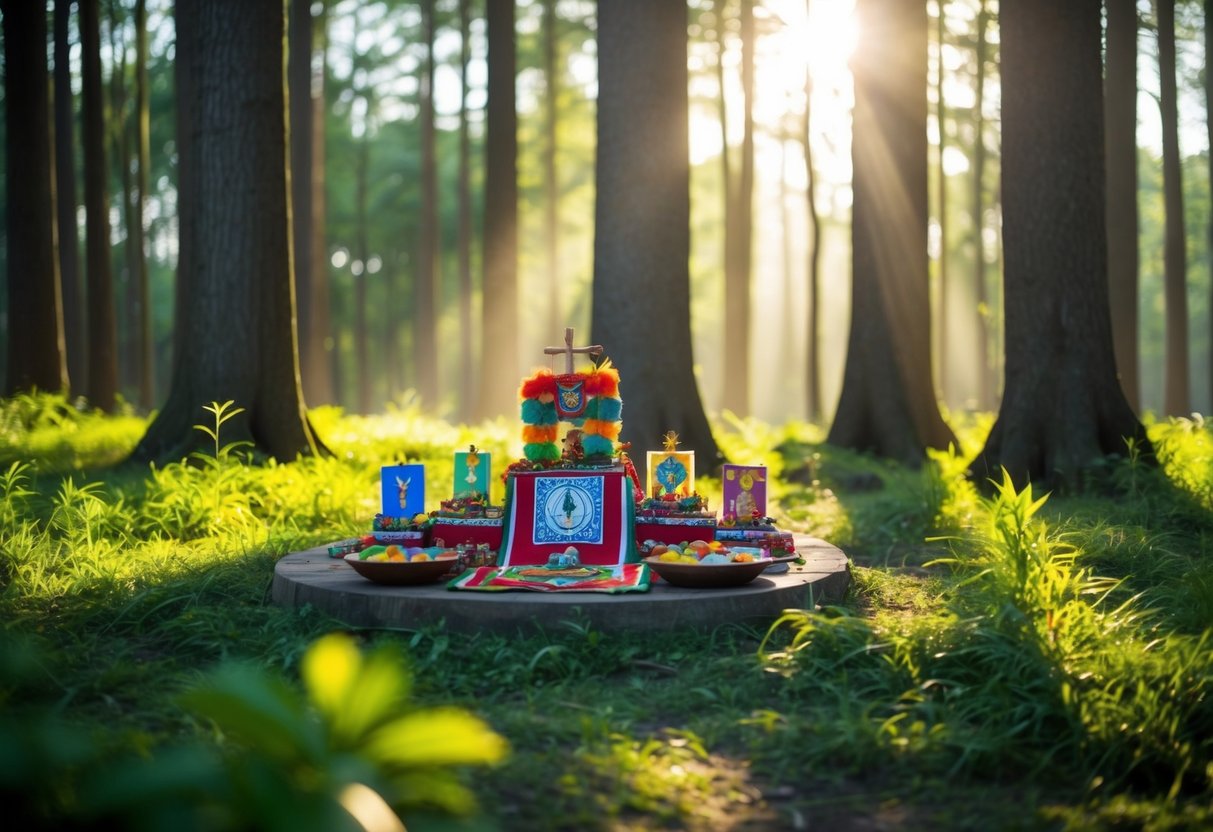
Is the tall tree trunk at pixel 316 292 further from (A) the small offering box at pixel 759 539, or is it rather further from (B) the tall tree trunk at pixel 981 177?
(A) the small offering box at pixel 759 539

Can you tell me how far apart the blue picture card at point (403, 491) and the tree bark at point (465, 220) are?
15.8 meters

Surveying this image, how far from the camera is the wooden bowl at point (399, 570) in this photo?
6.39 meters

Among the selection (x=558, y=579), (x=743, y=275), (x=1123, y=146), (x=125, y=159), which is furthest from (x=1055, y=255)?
(x=125, y=159)

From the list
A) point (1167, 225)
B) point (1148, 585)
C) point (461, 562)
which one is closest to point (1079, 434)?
point (1148, 585)

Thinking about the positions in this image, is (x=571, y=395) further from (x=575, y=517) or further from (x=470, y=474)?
(x=470, y=474)

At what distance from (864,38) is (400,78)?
16835 millimetres

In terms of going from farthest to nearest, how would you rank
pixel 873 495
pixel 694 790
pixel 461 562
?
A: 1. pixel 873 495
2. pixel 461 562
3. pixel 694 790

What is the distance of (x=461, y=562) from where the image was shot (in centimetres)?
704

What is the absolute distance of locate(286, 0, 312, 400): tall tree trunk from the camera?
1873cm

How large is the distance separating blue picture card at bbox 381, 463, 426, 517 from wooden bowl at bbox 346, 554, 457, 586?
33.4 inches

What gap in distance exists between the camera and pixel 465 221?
89.8ft

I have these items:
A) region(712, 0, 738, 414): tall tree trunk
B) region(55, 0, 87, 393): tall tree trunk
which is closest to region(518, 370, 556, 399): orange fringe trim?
region(712, 0, 738, 414): tall tree trunk

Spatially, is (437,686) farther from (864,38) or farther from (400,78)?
(400,78)

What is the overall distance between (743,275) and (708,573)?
16.5 meters
